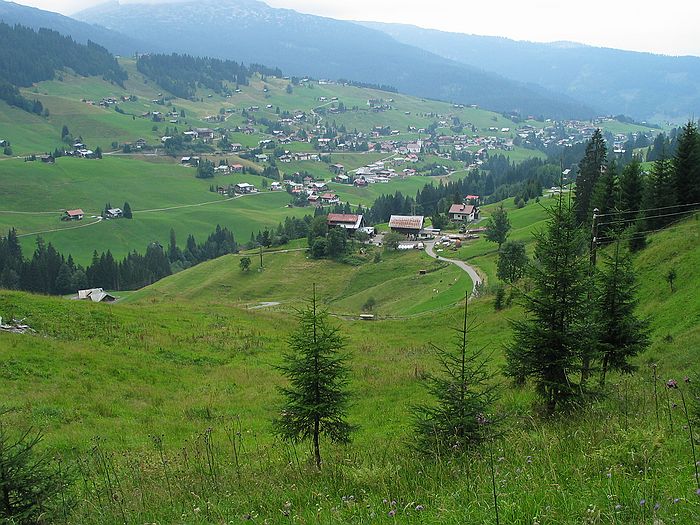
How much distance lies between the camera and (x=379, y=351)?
34.9 metres

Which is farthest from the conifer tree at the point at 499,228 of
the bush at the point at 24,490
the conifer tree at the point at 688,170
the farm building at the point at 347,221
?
the bush at the point at 24,490

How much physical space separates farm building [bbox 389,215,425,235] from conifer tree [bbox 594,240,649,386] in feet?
343

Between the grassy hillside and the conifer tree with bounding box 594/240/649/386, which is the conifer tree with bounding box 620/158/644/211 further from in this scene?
the conifer tree with bounding box 594/240/649/386

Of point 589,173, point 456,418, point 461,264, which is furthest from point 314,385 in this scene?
point 461,264

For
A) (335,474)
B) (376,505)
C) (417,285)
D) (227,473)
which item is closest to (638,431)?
(376,505)

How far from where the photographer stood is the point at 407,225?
124 metres

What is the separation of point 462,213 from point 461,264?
48.9m

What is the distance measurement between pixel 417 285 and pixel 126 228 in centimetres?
11819

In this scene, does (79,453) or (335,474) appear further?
(79,453)

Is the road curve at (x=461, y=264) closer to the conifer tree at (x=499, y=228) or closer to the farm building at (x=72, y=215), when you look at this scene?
the conifer tree at (x=499, y=228)

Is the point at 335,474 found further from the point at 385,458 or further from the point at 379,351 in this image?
the point at 379,351

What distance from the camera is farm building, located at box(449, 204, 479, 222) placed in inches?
5276

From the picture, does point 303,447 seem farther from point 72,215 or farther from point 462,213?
point 72,215

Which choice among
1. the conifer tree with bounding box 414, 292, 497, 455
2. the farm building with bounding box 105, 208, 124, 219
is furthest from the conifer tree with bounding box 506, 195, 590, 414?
the farm building with bounding box 105, 208, 124, 219
